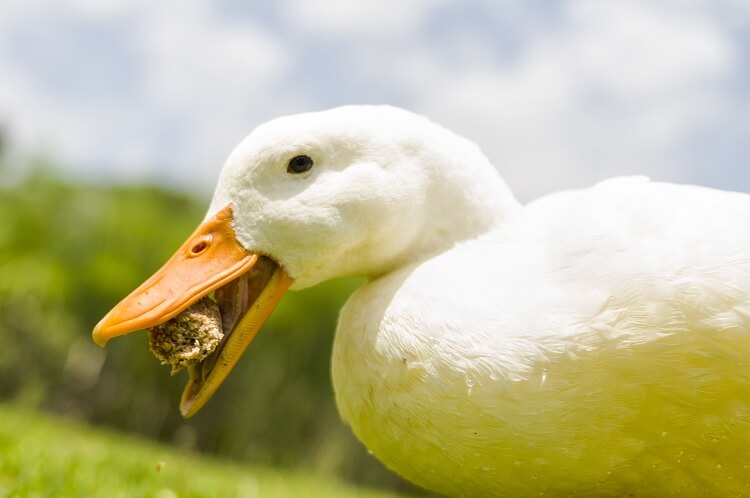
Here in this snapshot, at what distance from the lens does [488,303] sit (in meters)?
2.23

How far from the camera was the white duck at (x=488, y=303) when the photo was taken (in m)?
2.12

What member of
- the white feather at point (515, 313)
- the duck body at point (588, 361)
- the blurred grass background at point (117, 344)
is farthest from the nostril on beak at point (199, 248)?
the blurred grass background at point (117, 344)

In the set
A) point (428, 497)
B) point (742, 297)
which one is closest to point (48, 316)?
point (428, 497)

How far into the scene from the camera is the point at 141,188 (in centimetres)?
1711

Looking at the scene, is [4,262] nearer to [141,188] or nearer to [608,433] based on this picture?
[141,188]

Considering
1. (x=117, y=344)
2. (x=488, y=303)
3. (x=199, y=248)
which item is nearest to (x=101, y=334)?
(x=199, y=248)

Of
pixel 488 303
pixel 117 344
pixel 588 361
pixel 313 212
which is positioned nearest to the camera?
pixel 588 361

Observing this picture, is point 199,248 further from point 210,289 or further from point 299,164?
point 299,164

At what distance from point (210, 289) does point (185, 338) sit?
0.52ft

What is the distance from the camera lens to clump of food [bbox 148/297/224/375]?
7.86 ft

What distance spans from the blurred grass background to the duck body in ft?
36.2

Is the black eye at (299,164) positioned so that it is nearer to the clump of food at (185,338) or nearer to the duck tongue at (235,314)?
the duck tongue at (235,314)

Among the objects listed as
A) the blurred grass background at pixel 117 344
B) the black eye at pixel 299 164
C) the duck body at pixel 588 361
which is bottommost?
the blurred grass background at pixel 117 344

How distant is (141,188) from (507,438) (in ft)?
52.1
